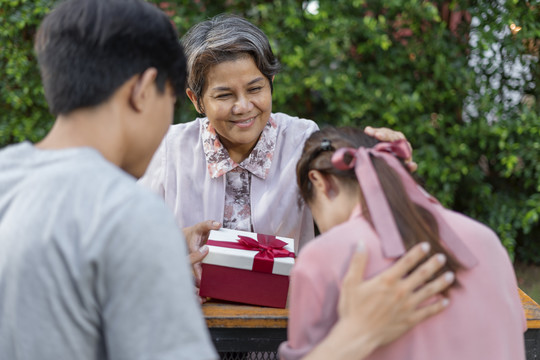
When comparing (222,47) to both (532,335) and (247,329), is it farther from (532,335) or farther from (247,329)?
(532,335)

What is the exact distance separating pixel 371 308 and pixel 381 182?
11.4 inches

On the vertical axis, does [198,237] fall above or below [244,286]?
above

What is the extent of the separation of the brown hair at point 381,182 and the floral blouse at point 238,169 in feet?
2.22

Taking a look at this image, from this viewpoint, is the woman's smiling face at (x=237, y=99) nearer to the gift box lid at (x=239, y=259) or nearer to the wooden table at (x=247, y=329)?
the gift box lid at (x=239, y=259)

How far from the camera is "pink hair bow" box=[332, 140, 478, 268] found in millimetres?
1233

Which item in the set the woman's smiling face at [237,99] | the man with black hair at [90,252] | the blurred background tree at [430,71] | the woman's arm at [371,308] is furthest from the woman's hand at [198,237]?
the blurred background tree at [430,71]

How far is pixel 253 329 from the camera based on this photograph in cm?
186

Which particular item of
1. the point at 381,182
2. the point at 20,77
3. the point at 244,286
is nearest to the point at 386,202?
the point at 381,182

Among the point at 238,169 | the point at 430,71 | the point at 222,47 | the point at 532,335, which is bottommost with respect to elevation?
the point at 532,335

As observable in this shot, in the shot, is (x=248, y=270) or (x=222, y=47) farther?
(x=222, y=47)

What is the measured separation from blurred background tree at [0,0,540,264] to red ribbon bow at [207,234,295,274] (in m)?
2.21

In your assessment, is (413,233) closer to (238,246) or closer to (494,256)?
(494,256)

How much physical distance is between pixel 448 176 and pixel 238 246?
253 cm

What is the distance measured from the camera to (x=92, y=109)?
3.63 feet
